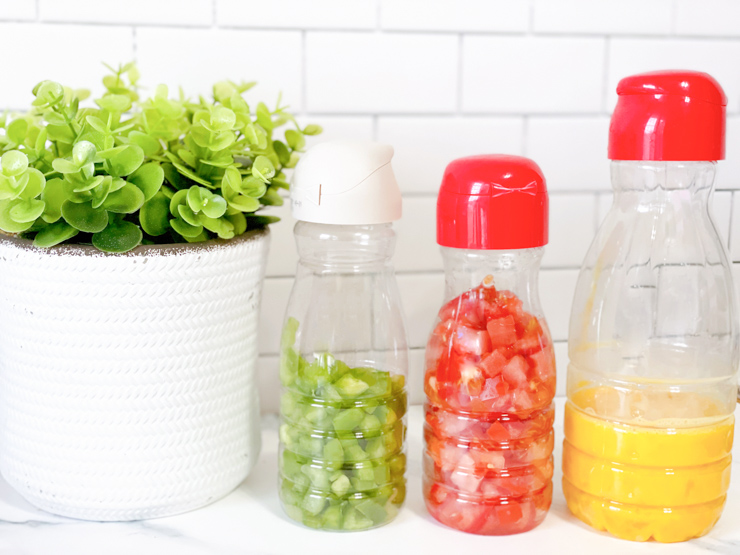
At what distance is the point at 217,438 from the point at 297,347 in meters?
0.11

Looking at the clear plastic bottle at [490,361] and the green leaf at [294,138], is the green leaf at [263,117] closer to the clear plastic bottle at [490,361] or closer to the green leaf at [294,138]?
the green leaf at [294,138]

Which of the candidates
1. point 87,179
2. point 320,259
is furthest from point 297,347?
point 87,179

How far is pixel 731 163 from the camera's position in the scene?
92 cm

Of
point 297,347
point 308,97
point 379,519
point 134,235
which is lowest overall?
point 379,519

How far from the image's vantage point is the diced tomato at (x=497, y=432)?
2.01 ft

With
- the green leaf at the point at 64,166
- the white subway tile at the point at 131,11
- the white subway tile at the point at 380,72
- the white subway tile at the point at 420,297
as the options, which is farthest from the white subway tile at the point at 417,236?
the green leaf at the point at 64,166

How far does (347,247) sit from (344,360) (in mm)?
104

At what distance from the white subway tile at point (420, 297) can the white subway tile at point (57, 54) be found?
16.3 inches

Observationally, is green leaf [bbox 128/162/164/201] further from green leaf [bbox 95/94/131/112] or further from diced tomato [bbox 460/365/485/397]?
diced tomato [bbox 460/365/485/397]

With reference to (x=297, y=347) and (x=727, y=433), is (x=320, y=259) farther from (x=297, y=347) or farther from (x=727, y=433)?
(x=727, y=433)

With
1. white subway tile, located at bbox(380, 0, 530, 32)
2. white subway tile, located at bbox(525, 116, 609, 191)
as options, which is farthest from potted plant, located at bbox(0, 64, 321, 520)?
white subway tile, located at bbox(525, 116, 609, 191)

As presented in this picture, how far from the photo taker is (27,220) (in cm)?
56

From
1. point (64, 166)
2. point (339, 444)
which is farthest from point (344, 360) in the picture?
point (64, 166)

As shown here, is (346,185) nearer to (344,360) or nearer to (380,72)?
(344,360)
